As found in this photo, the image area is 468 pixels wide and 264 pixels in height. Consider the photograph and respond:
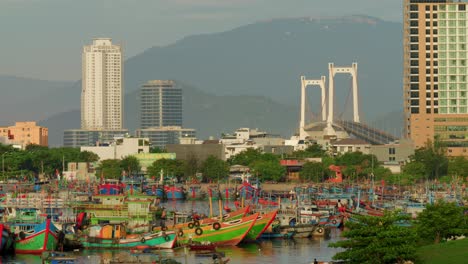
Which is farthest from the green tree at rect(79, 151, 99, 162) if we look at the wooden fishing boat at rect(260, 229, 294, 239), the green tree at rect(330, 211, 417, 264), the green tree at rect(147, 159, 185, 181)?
the green tree at rect(330, 211, 417, 264)

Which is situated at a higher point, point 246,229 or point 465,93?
point 465,93

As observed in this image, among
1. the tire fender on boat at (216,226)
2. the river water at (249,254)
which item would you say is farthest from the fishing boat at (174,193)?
the tire fender on boat at (216,226)

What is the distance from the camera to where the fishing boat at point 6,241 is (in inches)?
2643

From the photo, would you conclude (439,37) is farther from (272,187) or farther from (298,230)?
(298,230)

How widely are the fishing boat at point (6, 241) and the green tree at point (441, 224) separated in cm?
2179

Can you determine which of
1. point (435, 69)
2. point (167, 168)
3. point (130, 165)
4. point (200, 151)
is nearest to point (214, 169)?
point (167, 168)

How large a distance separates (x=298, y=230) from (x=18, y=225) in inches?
747

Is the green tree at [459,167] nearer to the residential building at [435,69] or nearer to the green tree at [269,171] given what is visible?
the residential building at [435,69]

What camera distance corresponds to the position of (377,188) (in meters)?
128

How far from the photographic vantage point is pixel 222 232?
240 ft

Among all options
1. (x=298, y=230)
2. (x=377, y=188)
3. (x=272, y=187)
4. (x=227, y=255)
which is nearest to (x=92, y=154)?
(x=272, y=187)

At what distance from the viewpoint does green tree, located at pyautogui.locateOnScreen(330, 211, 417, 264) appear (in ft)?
159

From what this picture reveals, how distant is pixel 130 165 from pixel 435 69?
39.4m

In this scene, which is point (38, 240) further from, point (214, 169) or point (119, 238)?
point (214, 169)
